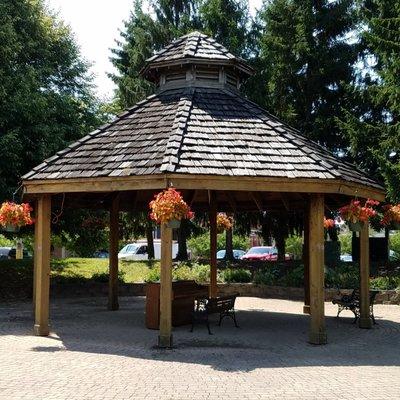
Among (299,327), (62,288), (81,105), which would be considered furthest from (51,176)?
(81,105)

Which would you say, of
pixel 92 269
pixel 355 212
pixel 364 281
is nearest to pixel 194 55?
pixel 355 212

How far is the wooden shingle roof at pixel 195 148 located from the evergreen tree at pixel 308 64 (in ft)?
42.7

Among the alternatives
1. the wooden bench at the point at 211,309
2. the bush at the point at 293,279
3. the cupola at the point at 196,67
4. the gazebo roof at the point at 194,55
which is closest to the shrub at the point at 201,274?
the bush at the point at 293,279

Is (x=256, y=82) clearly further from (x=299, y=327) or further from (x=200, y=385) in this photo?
(x=200, y=385)

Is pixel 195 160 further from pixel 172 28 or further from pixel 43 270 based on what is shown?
pixel 172 28

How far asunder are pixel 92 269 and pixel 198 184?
16705 mm

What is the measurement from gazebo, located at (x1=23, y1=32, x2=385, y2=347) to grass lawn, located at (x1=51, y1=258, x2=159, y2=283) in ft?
29.9

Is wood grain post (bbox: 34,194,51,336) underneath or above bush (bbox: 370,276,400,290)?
above

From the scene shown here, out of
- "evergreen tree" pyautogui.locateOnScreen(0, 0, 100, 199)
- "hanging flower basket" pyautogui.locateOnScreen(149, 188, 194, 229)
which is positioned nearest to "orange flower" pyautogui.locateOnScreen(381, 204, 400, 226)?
"hanging flower basket" pyautogui.locateOnScreen(149, 188, 194, 229)

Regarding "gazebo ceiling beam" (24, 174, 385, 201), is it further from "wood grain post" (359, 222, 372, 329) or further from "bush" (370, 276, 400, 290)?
"bush" (370, 276, 400, 290)

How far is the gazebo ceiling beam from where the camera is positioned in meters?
9.79

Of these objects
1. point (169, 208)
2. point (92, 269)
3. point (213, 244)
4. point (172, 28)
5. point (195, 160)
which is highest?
point (172, 28)

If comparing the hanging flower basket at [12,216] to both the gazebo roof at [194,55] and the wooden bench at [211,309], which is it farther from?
the gazebo roof at [194,55]

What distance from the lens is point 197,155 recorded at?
33.8 ft
